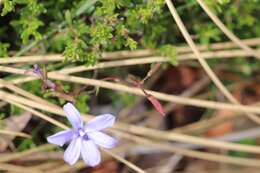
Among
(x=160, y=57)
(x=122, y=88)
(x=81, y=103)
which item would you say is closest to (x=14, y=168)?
(x=81, y=103)

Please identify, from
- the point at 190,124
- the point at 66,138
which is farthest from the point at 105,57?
the point at 190,124

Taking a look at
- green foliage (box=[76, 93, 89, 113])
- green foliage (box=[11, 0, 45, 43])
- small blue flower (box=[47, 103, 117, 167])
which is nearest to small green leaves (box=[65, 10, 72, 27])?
green foliage (box=[11, 0, 45, 43])

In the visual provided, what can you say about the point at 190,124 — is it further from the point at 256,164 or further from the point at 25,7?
the point at 25,7

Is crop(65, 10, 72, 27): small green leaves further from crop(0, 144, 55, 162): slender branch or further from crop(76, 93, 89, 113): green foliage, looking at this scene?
crop(0, 144, 55, 162): slender branch

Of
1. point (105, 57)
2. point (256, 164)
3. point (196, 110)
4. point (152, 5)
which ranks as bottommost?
point (256, 164)

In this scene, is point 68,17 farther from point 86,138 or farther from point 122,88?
point 86,138

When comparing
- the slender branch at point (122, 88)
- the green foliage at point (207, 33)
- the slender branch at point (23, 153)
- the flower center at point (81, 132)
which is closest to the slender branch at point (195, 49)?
the slender branch at point (122, 88)

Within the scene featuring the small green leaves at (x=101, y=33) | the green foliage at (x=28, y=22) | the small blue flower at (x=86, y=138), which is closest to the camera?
the small blue flower at (x=86, y=138)

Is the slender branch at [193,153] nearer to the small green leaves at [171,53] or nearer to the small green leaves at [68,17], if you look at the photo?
the small green leaves at [171,53]
